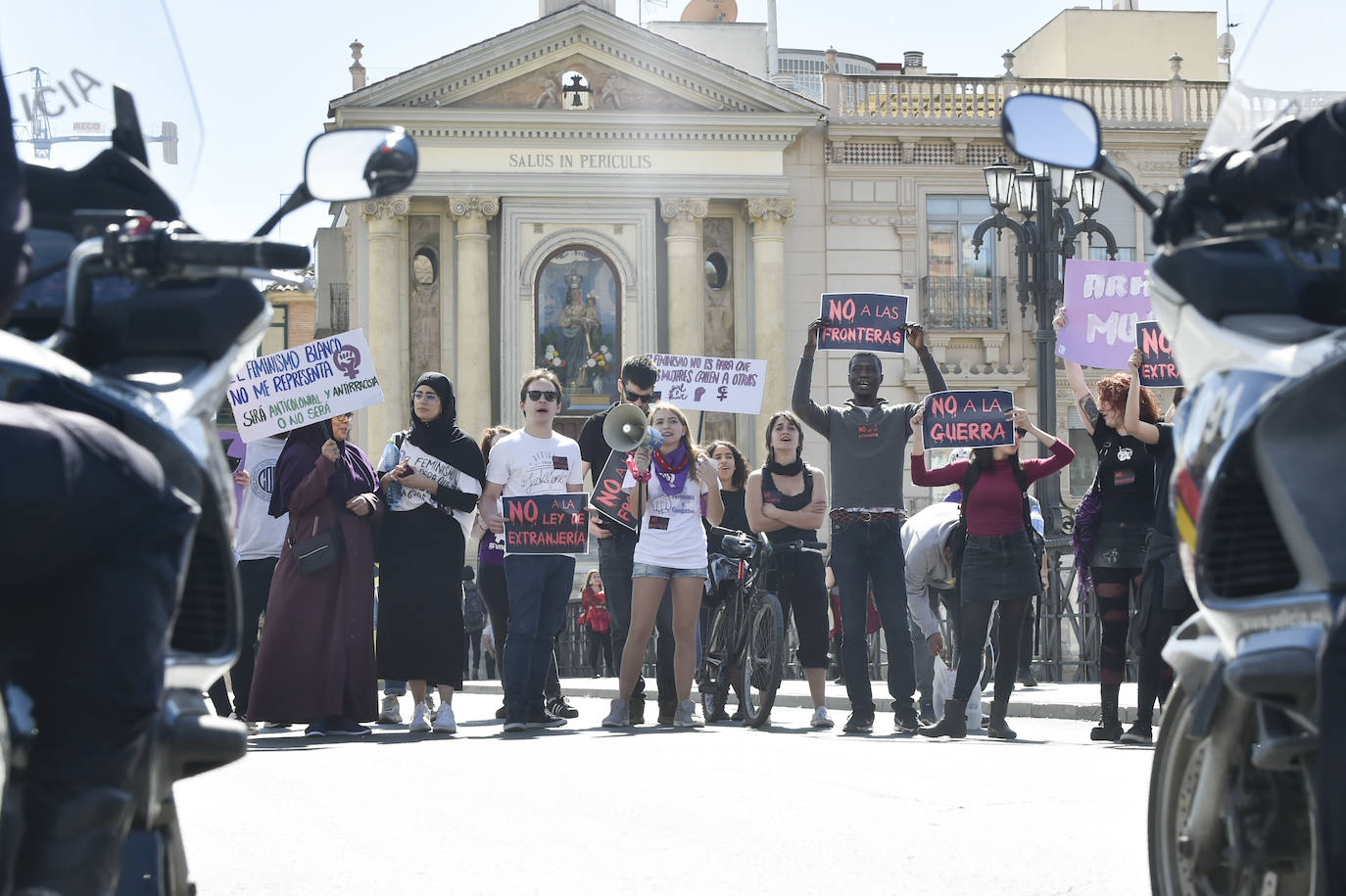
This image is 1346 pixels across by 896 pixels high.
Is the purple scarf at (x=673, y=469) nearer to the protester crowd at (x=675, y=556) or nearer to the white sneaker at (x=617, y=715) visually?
the protester crowd at (x=675, y=556)

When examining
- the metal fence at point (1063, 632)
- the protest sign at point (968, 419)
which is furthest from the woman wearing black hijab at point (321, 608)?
the metal fence at point (1063, 632)

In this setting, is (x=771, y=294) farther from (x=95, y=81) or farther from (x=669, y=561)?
(x=95, y=81)

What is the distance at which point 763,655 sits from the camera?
38.3ft

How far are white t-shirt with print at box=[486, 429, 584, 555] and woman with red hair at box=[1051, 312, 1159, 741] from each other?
3.02 metres

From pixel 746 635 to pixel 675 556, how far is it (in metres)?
0.81

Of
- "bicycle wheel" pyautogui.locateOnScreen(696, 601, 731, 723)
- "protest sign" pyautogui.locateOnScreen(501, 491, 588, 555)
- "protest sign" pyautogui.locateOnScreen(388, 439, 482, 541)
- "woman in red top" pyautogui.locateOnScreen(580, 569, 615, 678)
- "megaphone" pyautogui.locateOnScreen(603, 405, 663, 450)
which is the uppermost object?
"megaphone" pyautogui.locateOnScreen(603, 405, 663, 450)

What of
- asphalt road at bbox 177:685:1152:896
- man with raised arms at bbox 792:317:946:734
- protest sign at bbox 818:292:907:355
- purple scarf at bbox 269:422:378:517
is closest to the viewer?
asphalt road at bbox 177:685:1152:896

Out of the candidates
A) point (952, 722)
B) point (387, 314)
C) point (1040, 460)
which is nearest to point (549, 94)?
point (387, 314)

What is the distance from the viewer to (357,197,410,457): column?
35.7 metres

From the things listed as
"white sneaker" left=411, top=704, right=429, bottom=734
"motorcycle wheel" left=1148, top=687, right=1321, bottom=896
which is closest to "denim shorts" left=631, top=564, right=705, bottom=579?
"white sneaker" left=411, top=704, right=429, bottom=734

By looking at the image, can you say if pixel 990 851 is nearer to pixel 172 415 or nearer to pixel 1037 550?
pixel 172 415

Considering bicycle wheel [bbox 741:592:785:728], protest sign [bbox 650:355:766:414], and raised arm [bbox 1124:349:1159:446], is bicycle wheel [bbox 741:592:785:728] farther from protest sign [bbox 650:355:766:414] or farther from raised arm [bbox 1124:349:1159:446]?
protest sign [bbox 650:355:766:414]

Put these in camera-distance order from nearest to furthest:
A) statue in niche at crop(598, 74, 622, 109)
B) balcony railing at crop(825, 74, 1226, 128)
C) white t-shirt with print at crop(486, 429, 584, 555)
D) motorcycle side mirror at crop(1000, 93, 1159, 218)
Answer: motorcycle side mirror at crop(1000, 93, 1159, 218) < white t-shirt with print at crop(486, 429, 584, 555) < statue in niche at crop(598, 74, 622, 109) < balcony railing at crop(825, 74, 1226, 128)

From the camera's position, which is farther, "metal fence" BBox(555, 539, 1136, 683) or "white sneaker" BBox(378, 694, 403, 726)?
"metal fence" BBox(555, 539, 1136, 683)
